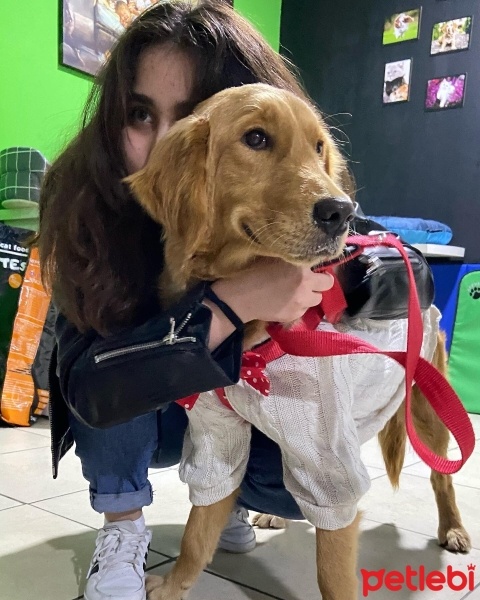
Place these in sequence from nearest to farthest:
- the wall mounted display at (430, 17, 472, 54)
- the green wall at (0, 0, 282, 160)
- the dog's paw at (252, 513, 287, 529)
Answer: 1. the dog's paw at (252, 513, 287, 529)
2. the green wall at (0, 0, 282, 160)
3. the wall mounted display at (430, 17, 472, 54)

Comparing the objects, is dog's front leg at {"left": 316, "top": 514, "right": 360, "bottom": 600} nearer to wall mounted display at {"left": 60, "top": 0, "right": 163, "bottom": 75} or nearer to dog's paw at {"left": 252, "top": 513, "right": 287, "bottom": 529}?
dog's paw at {"left": 252, "top": 513, "right": 287, "bottom": 529}

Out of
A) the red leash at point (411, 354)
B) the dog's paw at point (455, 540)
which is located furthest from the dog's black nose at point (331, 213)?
the dog's paw at point (455, 540)

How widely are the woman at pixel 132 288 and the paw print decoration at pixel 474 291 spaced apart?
198 cm

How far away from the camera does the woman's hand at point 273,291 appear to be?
80 cm

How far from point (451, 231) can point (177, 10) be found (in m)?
2.31

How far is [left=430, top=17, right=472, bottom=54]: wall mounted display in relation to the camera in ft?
9.66

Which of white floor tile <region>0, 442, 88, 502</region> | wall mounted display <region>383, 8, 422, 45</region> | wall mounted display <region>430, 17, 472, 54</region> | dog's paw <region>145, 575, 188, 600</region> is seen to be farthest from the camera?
wall mounted display <region>383, 8, 422, 45</region>

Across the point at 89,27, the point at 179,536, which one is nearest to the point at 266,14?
the point at 89,27

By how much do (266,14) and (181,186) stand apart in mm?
3114

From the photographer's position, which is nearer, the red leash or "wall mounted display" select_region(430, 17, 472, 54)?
the red leash

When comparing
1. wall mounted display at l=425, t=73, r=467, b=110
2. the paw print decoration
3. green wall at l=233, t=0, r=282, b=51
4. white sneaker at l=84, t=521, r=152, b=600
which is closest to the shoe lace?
white sneaker at l=84, t=521, r=152, b=600

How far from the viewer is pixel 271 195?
0.78 m

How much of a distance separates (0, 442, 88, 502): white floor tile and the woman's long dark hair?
0.61 m

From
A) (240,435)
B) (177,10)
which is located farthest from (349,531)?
(177,10)
